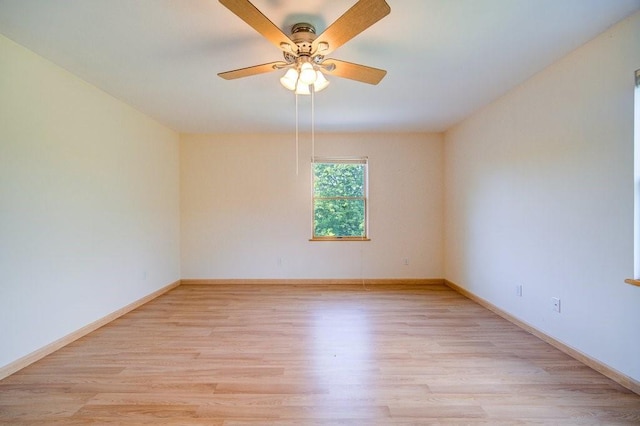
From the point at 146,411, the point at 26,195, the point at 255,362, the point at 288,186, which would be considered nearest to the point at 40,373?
the point at 146,411

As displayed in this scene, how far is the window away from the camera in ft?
15.0

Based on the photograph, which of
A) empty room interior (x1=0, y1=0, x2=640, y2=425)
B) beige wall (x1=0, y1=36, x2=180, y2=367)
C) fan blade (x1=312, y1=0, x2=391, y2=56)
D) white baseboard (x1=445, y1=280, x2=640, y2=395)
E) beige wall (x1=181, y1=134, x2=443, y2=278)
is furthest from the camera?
beige wall (x1=181, y1=134, x2=443, y2=278)

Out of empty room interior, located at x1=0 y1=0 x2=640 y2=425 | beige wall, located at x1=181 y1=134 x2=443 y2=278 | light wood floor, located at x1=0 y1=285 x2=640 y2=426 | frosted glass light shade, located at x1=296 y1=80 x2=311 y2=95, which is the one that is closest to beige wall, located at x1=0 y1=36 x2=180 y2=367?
empty room interior, located at x1=0 y1=0 x2=640 y2=425

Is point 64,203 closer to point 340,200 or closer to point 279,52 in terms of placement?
point 279,52

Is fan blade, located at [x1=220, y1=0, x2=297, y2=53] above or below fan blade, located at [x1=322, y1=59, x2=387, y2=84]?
above

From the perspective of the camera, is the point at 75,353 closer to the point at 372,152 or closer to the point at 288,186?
the point at 288,186

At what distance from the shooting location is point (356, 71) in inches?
80.3

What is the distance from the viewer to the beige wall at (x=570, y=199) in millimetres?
1888

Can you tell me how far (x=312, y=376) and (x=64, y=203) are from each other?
2.57m

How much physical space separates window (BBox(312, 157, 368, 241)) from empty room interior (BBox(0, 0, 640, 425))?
72cm

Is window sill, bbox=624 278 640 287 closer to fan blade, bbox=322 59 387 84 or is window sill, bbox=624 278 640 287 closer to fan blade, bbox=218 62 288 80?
fan blade, bbox=322 59 387 84

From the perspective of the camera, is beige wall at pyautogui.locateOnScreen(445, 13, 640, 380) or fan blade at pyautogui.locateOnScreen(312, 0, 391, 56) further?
beige wall at pyautogui.locateOnScreen(445, 13, 640, 380)

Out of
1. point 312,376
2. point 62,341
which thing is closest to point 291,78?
point 312,376

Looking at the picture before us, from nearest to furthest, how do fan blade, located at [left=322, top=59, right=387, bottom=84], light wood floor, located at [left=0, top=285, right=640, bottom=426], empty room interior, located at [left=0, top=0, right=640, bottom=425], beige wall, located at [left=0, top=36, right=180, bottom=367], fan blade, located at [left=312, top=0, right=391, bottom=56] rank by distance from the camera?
1. fan blade, located at [left=312, top=0, right=391, bottom=56]
2. light wood floor, located at [left=0, top=285, right=640, bottom=426]
3. empty room interior, located at [left=0, top=0, right=640, bottom=425]
4. fan blade, located at [left=322, top=59, right=387, bottom=84]
5. beige wall, located at [left=0, top=36, right=180, bottom=367]
